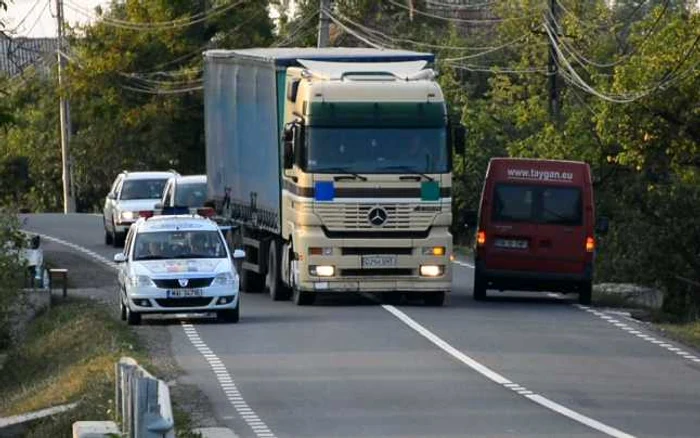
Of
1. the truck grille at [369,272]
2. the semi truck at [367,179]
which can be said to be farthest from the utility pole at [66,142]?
the truck grille at [369,272]

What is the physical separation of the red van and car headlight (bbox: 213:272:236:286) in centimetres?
526

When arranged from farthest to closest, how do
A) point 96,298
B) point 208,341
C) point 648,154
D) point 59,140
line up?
point 59,140 < point 648,154 < point 96,298 < point 208,341

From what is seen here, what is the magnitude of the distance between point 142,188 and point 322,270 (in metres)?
20.7

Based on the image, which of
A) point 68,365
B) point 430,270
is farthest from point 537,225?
point 68,365

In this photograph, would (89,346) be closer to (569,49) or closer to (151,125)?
(569,49)

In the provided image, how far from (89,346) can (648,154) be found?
1860 centimetres

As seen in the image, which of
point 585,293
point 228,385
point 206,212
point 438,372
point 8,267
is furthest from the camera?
point 206,212

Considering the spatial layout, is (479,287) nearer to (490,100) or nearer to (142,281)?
(142,281)

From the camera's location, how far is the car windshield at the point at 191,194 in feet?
141

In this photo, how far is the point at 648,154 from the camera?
4184 cm

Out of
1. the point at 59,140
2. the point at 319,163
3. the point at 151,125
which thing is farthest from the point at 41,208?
the point at 319,163

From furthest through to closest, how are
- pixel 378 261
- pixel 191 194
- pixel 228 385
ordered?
pixel 191 194
pixel 378 261
pixel 228 385

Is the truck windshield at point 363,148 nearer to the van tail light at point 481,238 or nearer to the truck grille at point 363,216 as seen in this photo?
the truck grille at point 363,216

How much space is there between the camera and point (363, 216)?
2917 cm
